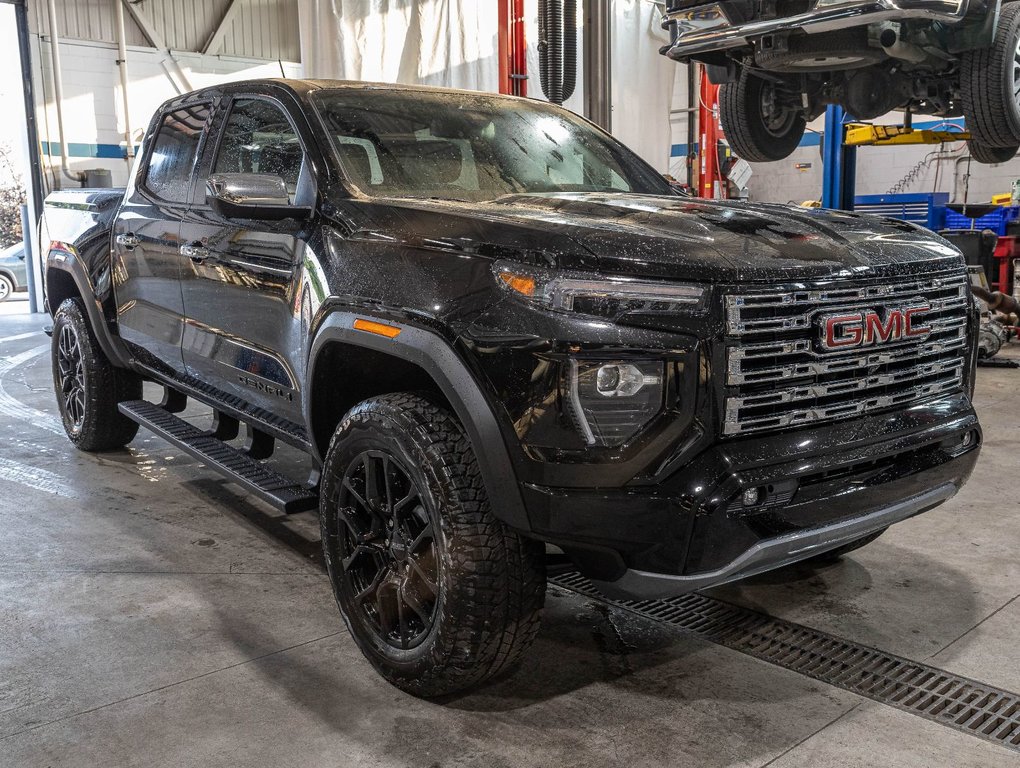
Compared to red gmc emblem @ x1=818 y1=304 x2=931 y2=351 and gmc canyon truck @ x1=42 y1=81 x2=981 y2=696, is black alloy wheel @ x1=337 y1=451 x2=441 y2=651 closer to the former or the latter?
gmc canyon truck @ x1=42 y1=81 x2=981 y2=696

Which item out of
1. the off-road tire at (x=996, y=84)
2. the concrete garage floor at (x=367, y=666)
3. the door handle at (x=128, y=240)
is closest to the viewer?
the concrete garage floor at (x=367, y=666)

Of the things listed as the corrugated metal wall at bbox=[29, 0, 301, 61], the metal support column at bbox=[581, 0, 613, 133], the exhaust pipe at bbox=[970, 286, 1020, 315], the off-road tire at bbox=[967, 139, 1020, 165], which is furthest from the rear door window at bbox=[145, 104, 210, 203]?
the corrugated metal wall at bbox=[29, 0, 301, 61]

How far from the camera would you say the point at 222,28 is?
13391 mm

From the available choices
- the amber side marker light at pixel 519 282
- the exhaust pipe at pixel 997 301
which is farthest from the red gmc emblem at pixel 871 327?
the exhaust pipe at pixel 997 301

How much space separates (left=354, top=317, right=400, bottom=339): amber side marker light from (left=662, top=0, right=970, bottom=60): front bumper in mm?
3651

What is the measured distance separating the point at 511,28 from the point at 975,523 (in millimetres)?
5761

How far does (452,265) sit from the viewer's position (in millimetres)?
2219

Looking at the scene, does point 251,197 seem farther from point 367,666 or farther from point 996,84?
point 996,84

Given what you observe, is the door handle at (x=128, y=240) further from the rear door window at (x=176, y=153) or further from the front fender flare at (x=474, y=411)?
the front fender flare at (x=474, y=411)

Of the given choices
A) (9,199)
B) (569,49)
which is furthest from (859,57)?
(9,199)

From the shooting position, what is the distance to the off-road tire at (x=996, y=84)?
5.46 m

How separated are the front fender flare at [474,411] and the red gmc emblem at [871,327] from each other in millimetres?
740

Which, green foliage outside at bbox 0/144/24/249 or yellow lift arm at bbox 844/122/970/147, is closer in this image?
yellow lift arm at bbox 844/122/970/147

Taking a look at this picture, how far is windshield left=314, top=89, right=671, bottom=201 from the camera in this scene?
287cm
